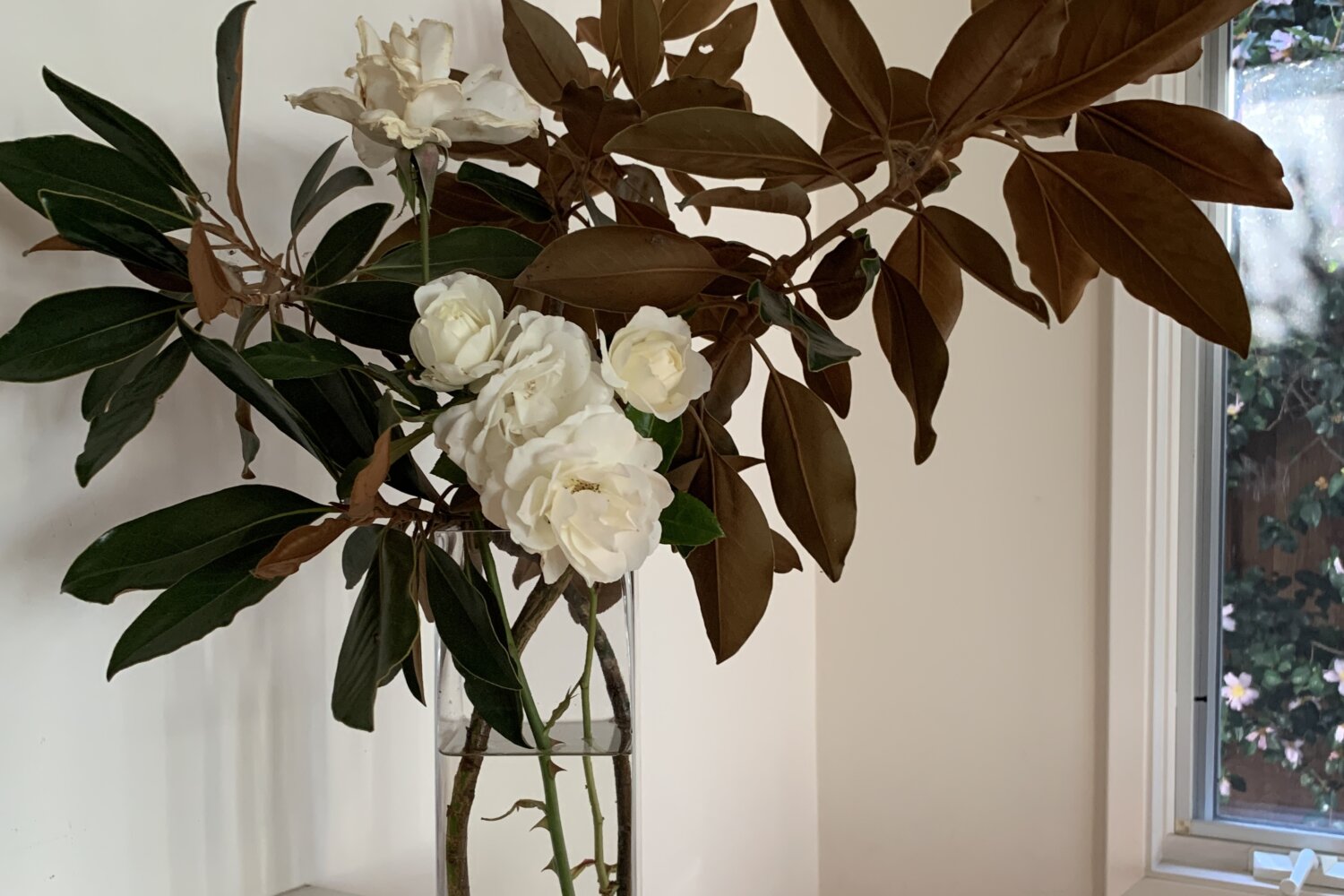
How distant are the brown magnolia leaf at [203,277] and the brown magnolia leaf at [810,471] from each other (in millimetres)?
316

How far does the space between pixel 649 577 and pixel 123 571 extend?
75cm

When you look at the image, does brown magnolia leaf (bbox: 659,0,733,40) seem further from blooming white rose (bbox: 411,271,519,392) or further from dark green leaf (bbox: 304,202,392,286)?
blooming white rose (bbox: 411,271,519,392)

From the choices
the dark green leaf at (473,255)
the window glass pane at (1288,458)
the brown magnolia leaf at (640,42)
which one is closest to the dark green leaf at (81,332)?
the dark green leaf at (473,255)

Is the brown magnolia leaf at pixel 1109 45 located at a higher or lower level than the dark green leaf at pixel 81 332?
higher

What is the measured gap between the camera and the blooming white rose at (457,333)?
457 mm

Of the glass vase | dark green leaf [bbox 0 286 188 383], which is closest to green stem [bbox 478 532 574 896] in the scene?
the glass vase

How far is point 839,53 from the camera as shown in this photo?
55 centimetres

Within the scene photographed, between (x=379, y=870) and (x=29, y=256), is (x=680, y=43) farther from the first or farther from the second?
(x=379, y=870)

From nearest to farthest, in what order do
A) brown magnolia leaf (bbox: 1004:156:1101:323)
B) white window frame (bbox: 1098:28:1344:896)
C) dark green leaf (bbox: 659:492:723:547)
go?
dark green leaf (bbox: 659:492:723:547)
brown magnolia leaf (bbox: 1004:156:1101:323)
white window frame (bbox: 1098:28:1344:896)

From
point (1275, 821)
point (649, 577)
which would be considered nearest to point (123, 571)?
point (649, 577)

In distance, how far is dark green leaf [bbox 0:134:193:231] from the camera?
476 mm

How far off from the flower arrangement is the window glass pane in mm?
994

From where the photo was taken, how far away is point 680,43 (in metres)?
1.25

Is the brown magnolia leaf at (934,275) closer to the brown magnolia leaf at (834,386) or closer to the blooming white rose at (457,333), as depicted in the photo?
the brown magnolia leaf at (834,386)
